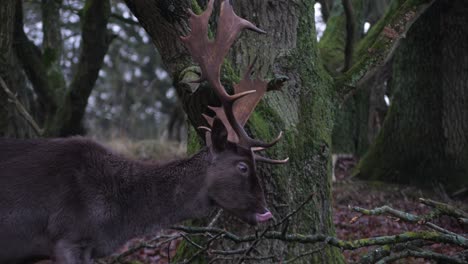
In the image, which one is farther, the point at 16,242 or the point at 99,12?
the point at 99,12

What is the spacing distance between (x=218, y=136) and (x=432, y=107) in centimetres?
631

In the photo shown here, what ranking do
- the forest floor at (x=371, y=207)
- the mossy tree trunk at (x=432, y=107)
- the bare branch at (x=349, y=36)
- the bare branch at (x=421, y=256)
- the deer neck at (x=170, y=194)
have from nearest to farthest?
the bare branch at (x=421, y=256) → the deer neck at (x=170, y=194) → the bare branch at (x=349, y=36) → the forest floor at (x=371, y=207) → the mossy tree trunk at (x=432, y=107)

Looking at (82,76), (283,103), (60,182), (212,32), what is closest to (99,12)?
(82,76)

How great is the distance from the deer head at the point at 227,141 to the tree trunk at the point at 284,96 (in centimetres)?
30

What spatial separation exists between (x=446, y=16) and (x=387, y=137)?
86.3 inches

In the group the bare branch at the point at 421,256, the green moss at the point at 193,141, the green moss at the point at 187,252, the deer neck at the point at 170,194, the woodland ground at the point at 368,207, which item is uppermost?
the green moss at the point at 193,141

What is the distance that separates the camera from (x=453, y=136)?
10773mm

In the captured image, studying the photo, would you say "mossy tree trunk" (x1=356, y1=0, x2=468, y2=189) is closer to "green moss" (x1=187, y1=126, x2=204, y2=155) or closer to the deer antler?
"green moss" (x1=187, y1=126, x2=204, y2=155)

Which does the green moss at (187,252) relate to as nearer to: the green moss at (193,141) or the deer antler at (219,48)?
the green moss at (193,141)

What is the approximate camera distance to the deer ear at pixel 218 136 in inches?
218

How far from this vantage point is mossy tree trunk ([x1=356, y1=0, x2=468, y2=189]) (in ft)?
35.3

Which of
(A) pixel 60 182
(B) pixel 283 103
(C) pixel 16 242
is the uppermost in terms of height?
(B) pixel 283 103

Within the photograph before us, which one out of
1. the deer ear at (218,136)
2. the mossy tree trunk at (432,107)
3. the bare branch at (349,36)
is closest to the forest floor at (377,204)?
the mossy tree trunk at (432,107)

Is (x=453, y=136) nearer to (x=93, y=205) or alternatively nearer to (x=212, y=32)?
(x=212, y=32)
